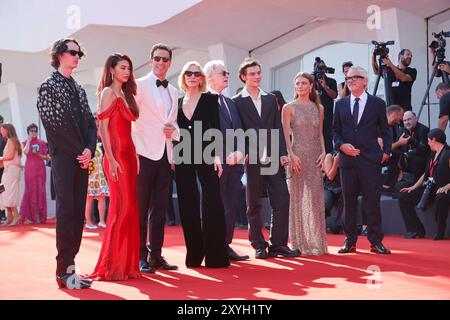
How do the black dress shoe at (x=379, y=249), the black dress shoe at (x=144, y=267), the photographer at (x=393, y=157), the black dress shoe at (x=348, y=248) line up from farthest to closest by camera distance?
the photographer at (x=393, y=157)
the black dress shoe at (x=348, y=248)
the black dress shoe at (x=379, y=249)
the black dress shoe at (x=144, y=267)

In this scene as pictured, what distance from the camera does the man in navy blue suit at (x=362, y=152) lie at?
6898 millimetres

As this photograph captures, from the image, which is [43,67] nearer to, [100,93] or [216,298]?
[100,93]

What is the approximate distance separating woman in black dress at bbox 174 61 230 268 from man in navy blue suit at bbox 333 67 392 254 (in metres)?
1.50

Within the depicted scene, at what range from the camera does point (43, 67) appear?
16703mm

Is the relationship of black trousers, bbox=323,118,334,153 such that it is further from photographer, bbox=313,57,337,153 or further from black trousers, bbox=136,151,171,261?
black trousers, bbox=136,151,171,261

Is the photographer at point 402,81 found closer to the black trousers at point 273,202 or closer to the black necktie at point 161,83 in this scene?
the black trousers at point 273,202

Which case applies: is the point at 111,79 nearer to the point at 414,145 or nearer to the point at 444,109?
the point at 414,145

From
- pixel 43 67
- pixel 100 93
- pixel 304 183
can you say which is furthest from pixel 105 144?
pixel 43 67

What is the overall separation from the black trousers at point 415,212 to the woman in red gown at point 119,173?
14.5 ft

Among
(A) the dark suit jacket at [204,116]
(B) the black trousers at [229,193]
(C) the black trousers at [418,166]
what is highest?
(A) the dark suit jacket at [204,116]

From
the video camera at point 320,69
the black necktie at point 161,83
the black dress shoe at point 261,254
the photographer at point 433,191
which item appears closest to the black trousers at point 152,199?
the black necktie at point 161,83

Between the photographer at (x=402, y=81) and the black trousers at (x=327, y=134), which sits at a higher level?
the photographer at (x=402, y=81)

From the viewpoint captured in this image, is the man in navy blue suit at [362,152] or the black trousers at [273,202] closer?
the black trousers at [273,202]
